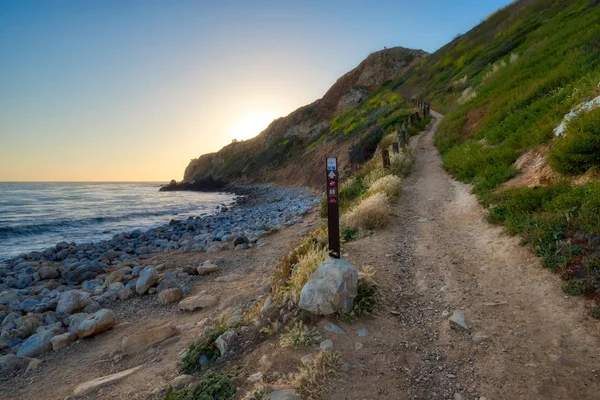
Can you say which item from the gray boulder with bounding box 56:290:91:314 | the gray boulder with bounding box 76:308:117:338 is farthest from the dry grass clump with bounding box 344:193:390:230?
the gray boulder with bounding box 56:290:91:314

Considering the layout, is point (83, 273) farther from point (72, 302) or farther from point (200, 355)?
point (200, 355)

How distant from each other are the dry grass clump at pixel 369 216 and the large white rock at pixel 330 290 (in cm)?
358

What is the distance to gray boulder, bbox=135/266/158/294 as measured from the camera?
9633 millimetres

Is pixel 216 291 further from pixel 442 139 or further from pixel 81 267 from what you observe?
pixel 442 139

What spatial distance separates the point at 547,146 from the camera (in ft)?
29.8

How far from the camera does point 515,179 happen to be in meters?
9.16

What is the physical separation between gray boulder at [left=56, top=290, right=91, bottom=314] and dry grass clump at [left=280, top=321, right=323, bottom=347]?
697 cm

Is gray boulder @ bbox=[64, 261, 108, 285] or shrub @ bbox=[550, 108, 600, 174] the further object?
gray boulder @ bbox=[64, 261, 108, 285]

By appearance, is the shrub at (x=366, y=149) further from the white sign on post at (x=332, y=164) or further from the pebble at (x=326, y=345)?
the pebble at (x=326, y=345)

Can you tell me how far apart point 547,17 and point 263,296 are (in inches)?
1449

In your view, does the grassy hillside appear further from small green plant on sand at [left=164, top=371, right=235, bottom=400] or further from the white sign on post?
small green plant on sand at [left=164, top=371, right=235, bottom=400]

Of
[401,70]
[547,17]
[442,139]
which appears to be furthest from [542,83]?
[401,70]

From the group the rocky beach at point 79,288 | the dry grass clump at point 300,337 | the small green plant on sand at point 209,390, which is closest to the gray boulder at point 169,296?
the rocky beach at point 79,288

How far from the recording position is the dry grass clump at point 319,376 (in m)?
3.62
